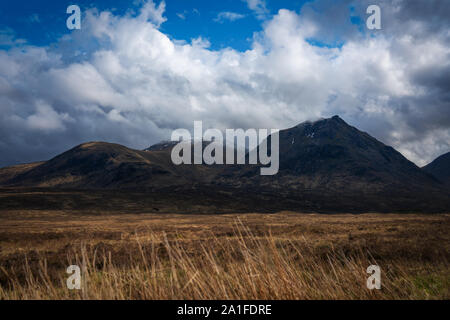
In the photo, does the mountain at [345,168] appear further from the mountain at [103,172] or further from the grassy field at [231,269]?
the grassy field at [231,269]

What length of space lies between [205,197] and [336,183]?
7994 cm

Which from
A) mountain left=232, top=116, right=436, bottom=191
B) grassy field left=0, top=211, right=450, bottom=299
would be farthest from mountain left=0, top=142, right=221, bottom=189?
grassy field left=0, top=211, right=450, bottom=299

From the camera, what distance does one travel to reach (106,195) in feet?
259

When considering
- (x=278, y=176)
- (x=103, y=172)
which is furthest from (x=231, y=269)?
(x=103, y=172)

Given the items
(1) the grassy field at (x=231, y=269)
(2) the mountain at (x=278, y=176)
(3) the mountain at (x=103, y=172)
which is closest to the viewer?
(1) the grassy field at (x=231, y=269)

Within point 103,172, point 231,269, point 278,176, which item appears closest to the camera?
point 231,269

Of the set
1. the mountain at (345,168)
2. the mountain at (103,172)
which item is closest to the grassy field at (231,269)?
the mountain at (103,172)

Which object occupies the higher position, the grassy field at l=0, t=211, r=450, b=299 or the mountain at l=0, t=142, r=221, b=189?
the mountain at l=0, t=142, r=221, b=189

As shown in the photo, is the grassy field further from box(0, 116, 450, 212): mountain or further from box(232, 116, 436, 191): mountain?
box(232, 116, 436, 191): mountain

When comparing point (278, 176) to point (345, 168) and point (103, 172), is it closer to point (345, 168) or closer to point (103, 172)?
point (345, 168)

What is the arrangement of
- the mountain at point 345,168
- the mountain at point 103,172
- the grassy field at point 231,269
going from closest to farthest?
the grassy field at point 231,269, the mountain at point 103,172, the mountain at point 345,168
